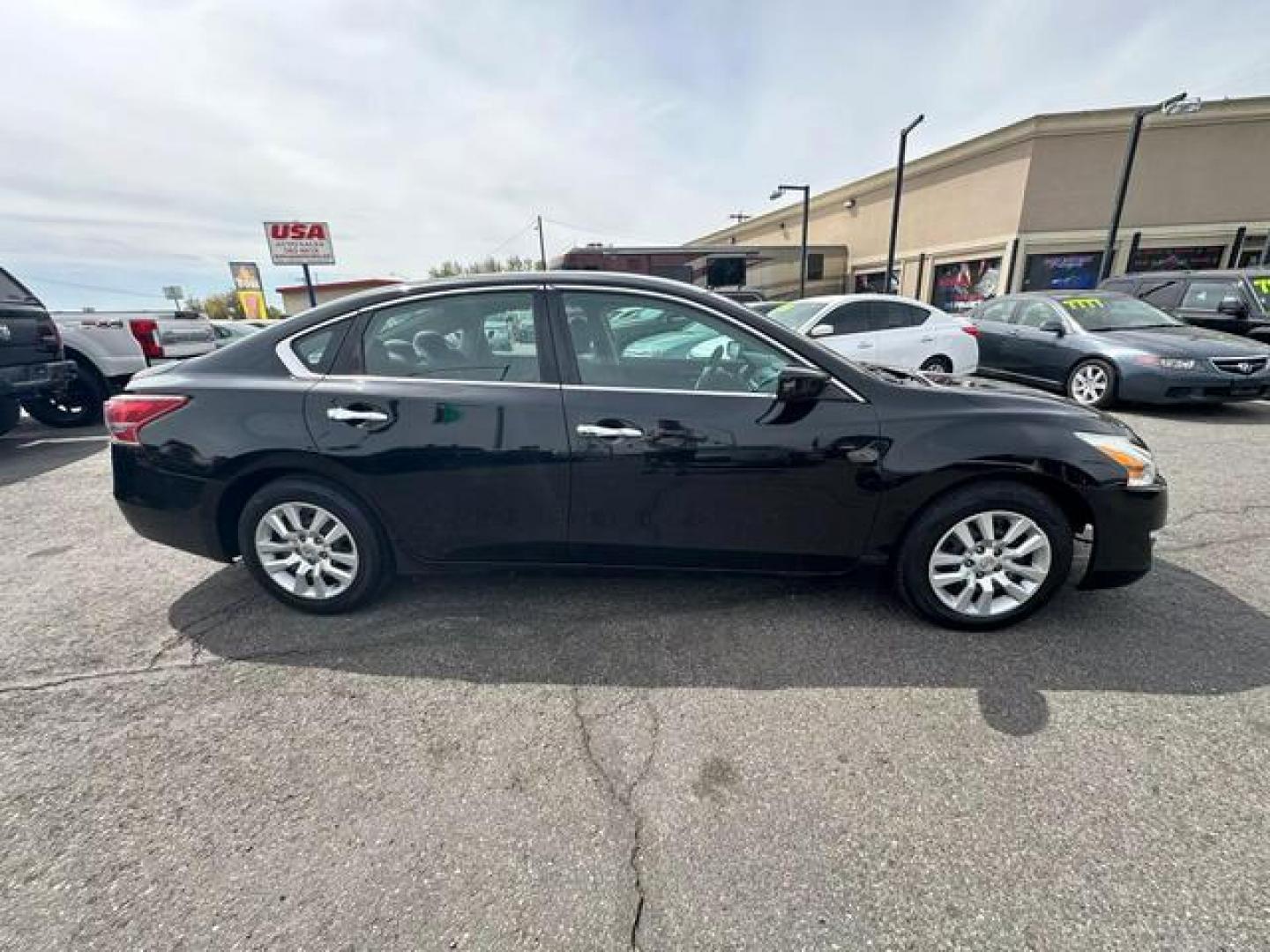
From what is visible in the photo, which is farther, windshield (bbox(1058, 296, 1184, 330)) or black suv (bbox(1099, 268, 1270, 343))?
black suv (bbox(1099, 268, 1270, 343))

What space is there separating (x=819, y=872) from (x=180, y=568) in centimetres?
374

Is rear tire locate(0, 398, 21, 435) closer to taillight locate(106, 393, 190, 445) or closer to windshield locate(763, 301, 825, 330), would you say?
taillight locate(106, 393, 190, 445)

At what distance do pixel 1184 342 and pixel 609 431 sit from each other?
7570mm

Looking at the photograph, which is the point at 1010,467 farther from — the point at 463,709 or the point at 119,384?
the point at 119,384

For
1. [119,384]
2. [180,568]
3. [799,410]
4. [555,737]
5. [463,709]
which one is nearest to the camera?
[555,737]

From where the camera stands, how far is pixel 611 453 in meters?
2.48

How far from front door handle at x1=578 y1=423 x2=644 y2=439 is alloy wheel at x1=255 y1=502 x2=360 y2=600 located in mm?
1253

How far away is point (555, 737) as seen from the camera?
208 centimetres

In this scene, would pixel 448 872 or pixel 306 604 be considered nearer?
pixel 448 872

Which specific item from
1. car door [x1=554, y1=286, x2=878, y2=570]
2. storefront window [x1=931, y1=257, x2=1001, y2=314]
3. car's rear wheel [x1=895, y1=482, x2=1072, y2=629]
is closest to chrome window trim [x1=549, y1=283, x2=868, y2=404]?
car door [x1=554, y1=286, x2=878, y2=570]

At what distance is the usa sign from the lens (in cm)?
1706

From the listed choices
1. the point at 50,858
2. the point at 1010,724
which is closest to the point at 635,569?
the point at 1010,724


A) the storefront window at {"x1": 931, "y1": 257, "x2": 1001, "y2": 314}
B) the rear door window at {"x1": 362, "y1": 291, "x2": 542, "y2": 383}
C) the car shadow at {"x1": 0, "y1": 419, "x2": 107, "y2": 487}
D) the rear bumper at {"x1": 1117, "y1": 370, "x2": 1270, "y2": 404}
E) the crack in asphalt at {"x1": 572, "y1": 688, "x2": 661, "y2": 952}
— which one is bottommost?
the crack in asphalt at {"x1": 572, "y1": 688, "x2": 661, "y2": 952}

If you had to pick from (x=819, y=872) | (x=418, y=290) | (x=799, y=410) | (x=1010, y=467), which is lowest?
(x=819, y=872)
